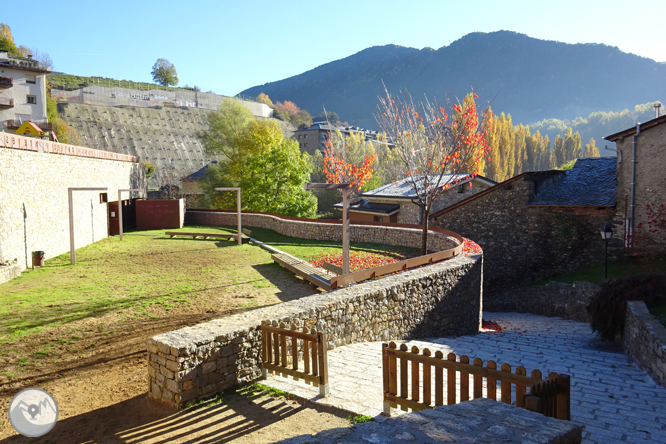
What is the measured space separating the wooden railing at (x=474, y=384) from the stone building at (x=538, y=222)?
17.4 metres

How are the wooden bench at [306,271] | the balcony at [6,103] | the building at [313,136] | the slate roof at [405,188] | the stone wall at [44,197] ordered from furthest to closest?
the building at [313,136]
the balcony at [6,103]
the slate roof at [405,188]
the stone wall at [44,197]
the wooden bench at [306,271]

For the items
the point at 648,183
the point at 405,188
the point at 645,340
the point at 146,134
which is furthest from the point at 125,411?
Answer: the point at 146,134

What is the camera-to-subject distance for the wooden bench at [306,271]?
474 inches

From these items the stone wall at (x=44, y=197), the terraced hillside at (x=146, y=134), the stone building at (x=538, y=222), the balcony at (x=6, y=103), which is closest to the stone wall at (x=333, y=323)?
the stone building at (x=538, y=222)

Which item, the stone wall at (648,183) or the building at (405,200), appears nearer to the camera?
the stone wall at (648,183)

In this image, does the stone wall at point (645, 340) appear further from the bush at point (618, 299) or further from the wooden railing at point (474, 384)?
the wooden railing at point (474, 384)

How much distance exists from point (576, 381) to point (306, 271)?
7983 millimetres

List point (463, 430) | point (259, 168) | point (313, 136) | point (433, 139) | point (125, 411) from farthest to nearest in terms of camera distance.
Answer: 1. point (313, 136)
2. point (259, 168)
3. point (433, 139)
4. point (125, 411)
5. point (463, 430)

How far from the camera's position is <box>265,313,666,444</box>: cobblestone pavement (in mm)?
5556

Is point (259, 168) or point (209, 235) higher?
point (259, 168)

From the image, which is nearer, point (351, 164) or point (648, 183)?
point (648, 183)

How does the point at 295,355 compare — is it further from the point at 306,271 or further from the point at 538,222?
the point at 538,222

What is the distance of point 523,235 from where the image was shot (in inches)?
834

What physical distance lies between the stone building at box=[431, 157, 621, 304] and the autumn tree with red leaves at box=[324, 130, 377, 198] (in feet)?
26.2
